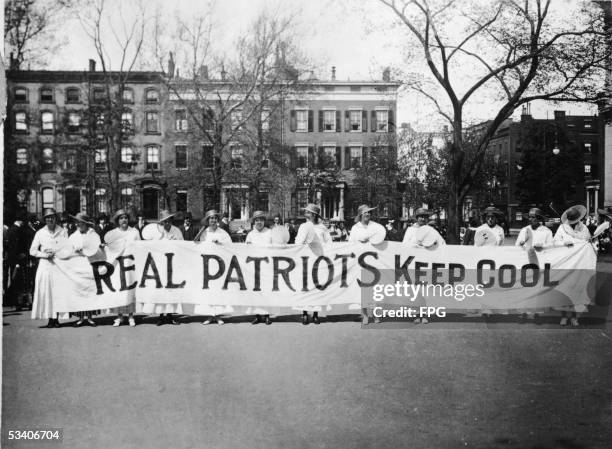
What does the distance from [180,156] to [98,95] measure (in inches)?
492

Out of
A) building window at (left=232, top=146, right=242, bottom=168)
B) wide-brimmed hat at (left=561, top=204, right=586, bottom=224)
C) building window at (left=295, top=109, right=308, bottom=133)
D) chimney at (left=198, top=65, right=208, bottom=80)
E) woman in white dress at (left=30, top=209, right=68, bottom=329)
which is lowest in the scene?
woman in white dress at (left=30, top=209, right=68, bottom=329)

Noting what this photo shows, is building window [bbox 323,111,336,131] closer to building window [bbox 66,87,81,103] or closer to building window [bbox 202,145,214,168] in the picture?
building window [bbox 202,145,214,168]

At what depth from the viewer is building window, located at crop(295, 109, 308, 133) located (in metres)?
41.6

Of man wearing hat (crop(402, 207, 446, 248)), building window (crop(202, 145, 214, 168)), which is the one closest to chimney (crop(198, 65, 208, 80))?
building window (crop(202, 145, 214, 168))

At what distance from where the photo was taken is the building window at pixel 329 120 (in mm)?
43125

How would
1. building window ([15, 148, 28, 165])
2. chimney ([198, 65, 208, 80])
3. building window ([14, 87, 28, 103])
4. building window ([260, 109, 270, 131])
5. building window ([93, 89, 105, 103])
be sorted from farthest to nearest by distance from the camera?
building window ([260, 109, 270, 131])
building window ([93, 89, 105, 103])
chimney ([198, 65, 208, 80])
building window ([15, 148, 28, 165])
building window ([14, 87, 28, 103])

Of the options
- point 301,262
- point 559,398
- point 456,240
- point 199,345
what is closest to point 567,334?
point 559,398

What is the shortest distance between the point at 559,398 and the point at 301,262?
4550mm

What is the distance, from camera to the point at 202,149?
3372 centimetres

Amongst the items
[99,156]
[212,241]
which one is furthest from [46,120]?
[99,156]

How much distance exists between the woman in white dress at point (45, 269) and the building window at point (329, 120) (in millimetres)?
35291

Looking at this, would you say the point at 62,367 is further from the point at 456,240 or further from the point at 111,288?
the point at 456,240

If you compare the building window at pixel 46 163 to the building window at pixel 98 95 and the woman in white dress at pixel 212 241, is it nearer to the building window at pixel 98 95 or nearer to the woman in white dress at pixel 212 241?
the woman in white dress at pixel 212 241

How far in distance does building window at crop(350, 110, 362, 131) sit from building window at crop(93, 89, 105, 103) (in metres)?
18.9
